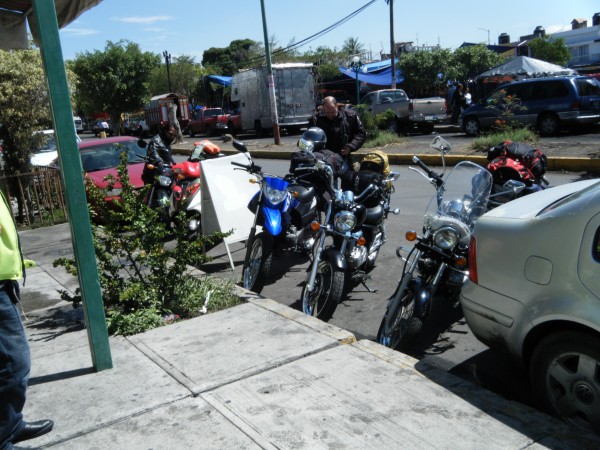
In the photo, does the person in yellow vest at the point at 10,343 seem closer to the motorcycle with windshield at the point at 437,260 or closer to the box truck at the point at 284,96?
the motorcycle with windshield at the point at 437,260

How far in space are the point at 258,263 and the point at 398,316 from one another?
194cm

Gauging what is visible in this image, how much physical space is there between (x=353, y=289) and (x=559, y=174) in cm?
824

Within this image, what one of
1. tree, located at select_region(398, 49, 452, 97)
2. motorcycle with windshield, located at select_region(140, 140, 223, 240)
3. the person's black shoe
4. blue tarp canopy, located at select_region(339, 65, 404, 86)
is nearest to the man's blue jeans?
the person's black shoe

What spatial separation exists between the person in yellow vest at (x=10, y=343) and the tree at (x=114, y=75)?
112 feet

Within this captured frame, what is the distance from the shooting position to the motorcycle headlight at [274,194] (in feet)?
19.7

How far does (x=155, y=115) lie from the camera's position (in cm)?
4219

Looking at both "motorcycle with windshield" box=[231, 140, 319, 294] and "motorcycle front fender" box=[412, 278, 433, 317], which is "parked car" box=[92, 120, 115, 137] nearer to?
"motorcycle with windshield" box=[231, 140, 319, 294]

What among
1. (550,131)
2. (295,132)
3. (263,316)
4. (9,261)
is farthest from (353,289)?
(295,132)

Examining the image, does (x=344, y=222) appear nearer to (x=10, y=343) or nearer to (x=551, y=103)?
(x=10, y=343)

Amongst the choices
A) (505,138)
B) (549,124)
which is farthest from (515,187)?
(549,124)

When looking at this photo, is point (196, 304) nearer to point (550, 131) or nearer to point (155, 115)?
point (550, 131)

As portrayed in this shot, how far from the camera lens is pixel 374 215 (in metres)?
6.19

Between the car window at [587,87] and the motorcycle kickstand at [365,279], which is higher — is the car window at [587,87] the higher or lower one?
the higher one

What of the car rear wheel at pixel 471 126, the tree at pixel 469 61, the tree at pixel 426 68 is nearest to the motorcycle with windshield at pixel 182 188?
the car rear wheel at pixel 471 126
